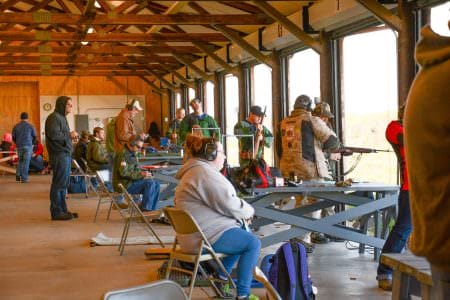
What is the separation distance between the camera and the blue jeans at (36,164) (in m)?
19.4

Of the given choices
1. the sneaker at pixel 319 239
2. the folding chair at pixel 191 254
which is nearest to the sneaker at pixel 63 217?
the sneaker at pixel 319 239

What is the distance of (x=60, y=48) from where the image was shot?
16922mm

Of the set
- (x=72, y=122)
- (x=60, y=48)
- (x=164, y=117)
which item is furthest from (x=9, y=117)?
(x=60, y=48)

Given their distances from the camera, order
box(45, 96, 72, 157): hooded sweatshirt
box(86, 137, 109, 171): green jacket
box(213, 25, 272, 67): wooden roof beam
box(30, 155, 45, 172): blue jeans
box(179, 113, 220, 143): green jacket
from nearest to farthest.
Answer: box(45, 96, 72, 157): hooded sweatshirt < box(179, 113, 220, 143): green jacket < box(213, 25, 272, 67): wooden roof beam < box(86, 137, 109, 171): green jacket < box(30, 155, 45, 172): blue jeans

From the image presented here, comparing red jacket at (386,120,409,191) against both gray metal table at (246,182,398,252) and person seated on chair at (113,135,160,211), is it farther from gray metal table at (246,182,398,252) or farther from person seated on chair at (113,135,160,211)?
person seated on chair at (113,135,160,211)

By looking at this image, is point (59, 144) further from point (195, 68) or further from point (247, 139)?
point (195, 68)

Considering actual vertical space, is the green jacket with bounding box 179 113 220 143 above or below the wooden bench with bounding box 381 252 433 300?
above

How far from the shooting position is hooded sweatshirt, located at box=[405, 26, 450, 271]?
186 cm

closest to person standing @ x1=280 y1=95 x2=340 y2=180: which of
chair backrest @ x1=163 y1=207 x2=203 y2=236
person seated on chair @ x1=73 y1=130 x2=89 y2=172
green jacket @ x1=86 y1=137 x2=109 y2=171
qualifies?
chair backrest @ x1=163 y1=207 x2=203 y2=236

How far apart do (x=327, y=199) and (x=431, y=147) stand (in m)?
4.63

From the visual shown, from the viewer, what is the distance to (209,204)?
4848 mm

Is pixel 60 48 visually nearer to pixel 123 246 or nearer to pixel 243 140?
pixel 243 140

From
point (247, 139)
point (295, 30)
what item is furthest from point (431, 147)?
point (295, 30)

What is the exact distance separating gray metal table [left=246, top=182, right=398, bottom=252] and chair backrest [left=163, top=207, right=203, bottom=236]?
1221mm
